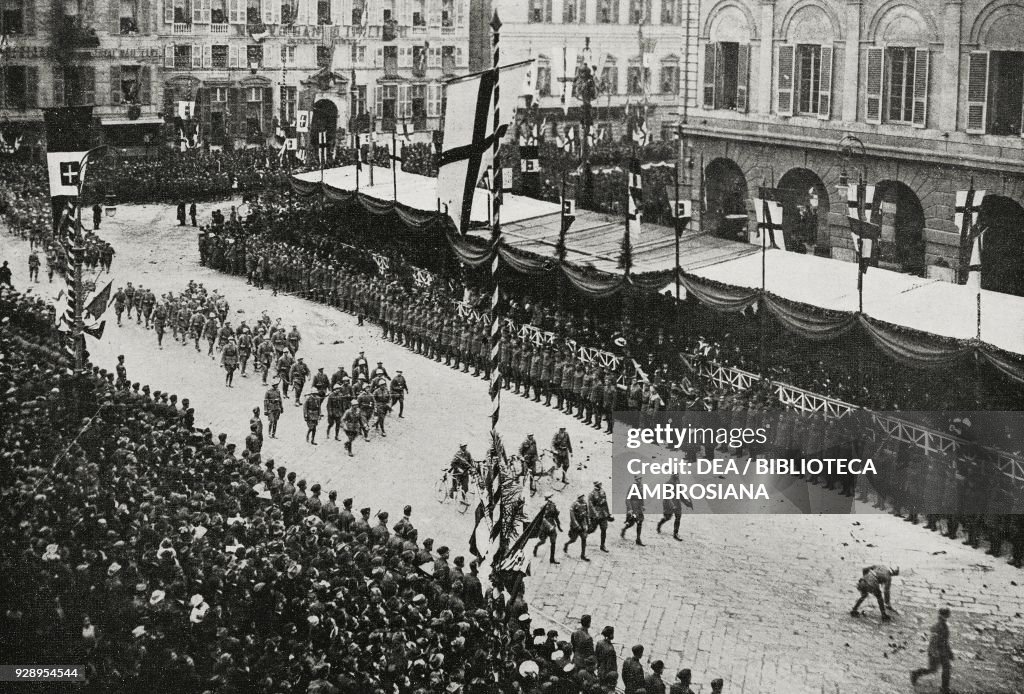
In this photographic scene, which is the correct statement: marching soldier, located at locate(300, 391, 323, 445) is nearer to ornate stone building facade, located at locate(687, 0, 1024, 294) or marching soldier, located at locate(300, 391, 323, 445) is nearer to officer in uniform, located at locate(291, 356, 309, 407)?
officer in uniform, located at locate(291, 356, 309, 407)

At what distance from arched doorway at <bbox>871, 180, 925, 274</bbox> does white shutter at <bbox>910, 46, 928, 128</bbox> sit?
1.98 metres

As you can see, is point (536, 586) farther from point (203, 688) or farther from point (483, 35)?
point (483, 35)

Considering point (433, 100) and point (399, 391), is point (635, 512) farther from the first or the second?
point (433, 100)

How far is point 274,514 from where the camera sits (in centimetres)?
2141

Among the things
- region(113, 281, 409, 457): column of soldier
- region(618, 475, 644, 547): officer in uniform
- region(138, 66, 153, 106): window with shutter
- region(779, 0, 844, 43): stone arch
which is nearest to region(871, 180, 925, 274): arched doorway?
region(779, 0, 844, 43): stone arch

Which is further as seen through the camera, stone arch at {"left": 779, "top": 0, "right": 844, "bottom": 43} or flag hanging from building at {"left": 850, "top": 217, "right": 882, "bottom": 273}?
stone arch at {"left": 779, "top": 0, "right": 844, "bottom": 43}

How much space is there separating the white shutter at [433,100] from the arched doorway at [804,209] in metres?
41.7

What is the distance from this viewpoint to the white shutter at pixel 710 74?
41.1m

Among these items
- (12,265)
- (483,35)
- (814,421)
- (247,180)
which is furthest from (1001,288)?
(483,35)

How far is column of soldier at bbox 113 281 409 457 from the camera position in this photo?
30.1m

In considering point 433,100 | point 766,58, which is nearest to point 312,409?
point 766,58

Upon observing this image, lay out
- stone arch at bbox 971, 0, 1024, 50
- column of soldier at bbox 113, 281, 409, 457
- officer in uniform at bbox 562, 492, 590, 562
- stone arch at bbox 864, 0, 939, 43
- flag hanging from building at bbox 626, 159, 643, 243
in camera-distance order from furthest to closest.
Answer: stone arch at bbox 864, 0, 939, 43 < flag hanging from building at bbox 626, 159, 643, 243 < stone arch at bbox 971, 0, 1024, 50 < column of soldier at bbox 113, 281, 409, 457 < officer in uniform at bbox 562, 492, 590, 562

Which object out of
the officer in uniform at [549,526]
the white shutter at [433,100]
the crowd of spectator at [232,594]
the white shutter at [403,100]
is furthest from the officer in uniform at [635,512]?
the white shutter at [433,100]

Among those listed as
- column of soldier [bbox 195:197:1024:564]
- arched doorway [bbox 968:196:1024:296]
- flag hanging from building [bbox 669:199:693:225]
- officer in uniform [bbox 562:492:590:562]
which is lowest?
officer in uniform [bbox 562:492:590:562]
